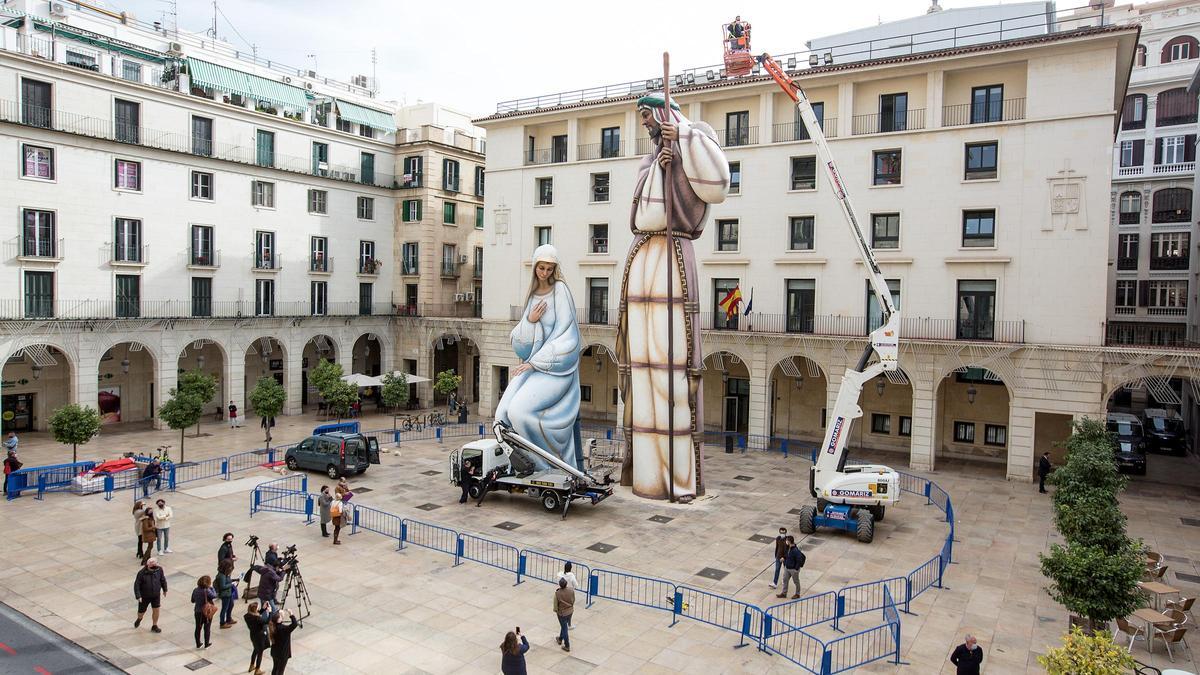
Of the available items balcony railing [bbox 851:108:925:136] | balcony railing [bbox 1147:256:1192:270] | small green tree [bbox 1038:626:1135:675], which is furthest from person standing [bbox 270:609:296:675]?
balcony railing [bbox 1147:256:1192:270]

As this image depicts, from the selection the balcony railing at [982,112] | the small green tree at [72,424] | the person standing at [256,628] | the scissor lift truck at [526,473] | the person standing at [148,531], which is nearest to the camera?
the person standing at [256,628]

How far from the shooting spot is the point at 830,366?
3553cm

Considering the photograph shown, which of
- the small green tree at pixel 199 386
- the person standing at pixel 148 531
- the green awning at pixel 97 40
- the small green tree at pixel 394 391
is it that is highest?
the green awning at pixel 97 40

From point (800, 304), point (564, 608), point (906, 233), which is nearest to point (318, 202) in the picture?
point (800, 304)

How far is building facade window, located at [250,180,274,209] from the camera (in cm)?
4453

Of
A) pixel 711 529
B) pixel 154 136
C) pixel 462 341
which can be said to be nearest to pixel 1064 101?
pixel 711 529

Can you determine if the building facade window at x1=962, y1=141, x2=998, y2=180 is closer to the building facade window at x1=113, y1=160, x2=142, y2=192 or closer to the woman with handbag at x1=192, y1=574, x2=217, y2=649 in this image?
the woman with handbag at x1=192, y1=574, x2=217, y2=649

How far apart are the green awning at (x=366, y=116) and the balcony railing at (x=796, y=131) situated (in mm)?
27579

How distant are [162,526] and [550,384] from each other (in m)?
12.5

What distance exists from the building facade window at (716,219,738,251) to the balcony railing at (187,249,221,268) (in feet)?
89.4

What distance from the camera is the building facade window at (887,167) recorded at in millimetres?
35188

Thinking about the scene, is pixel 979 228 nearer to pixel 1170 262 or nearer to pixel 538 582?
pixel 538 582

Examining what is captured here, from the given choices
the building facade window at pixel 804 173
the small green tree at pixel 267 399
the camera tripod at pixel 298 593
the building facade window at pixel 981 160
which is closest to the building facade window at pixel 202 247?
the small green tree at pixel 267 399

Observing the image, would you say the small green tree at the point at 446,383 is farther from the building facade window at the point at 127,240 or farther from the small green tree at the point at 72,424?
the small green tree at the point at 72,424
